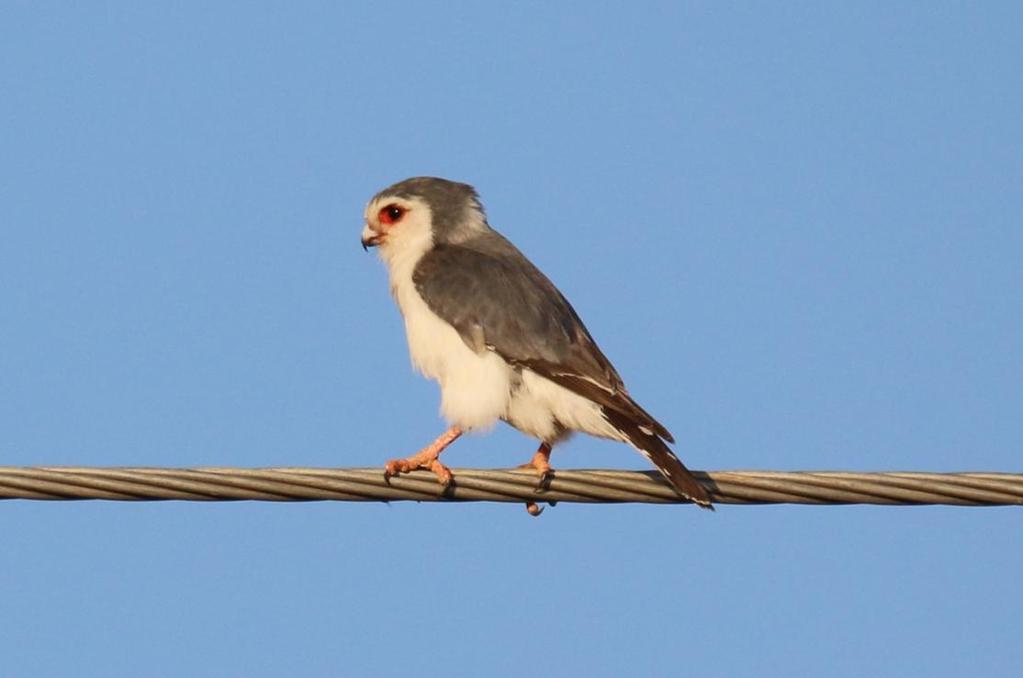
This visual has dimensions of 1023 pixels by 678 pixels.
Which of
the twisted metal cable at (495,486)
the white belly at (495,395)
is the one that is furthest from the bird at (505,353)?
the twisted metal cable at (495,486)

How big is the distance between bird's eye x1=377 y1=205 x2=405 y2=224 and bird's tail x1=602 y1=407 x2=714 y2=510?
242 cm

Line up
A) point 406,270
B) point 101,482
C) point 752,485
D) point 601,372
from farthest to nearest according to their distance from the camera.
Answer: point 406,270, point 601,372, point 752,485, point 101,482

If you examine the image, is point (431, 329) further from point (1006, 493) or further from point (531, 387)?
point (1006, 493)

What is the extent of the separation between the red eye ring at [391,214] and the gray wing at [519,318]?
599 mm

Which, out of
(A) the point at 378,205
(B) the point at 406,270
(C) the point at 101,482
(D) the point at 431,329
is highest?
(A) the point at 378,205

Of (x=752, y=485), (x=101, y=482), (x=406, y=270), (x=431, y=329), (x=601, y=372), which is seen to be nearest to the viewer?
(x=101, y=482)

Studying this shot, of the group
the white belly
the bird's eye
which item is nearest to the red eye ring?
the bird's eye

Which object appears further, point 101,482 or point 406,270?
point 406,270

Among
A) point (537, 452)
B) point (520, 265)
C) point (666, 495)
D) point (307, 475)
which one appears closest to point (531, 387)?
point (537, 452)

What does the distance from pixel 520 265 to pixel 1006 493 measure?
3607 mm

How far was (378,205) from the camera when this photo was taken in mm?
9461

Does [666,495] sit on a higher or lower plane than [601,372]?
lower

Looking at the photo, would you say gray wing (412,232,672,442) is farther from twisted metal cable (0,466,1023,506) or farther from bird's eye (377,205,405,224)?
twisted metal cable (0,466,1023,506)

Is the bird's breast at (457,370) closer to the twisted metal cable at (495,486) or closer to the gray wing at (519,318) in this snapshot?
the gray wing at (519,318)
